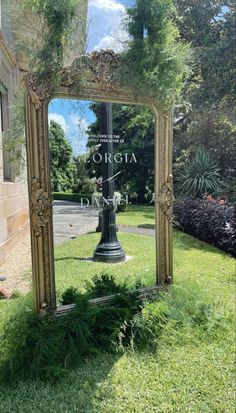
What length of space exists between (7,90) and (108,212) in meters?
2.37

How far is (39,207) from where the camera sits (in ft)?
7.81

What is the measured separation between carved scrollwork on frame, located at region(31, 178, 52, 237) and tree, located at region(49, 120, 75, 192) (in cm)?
16

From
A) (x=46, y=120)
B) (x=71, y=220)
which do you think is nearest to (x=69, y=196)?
(x=71, y=220)

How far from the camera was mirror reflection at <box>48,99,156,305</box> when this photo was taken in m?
2.56

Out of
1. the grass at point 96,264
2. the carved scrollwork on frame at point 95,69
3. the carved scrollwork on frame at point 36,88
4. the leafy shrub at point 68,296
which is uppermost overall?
the carved scrollwork on frame at point 95,69

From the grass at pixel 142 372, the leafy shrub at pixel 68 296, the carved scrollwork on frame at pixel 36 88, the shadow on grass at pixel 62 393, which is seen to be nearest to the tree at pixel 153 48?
the carved scrollwork on frame at pixel 36 88

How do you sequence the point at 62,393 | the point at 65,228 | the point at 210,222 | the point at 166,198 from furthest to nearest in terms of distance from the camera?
the point at 210,222 → the point at 166,198 → the point at 65,228 → the point at 62,393

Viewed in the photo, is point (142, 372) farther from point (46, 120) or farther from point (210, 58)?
point (210, 58)

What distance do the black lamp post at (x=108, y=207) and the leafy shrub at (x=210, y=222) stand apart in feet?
11.9

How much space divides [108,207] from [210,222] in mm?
4251

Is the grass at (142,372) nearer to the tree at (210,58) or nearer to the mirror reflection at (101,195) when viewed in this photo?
the mirror reflection at (101,195)

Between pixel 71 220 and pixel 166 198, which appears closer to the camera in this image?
pixel 71 220

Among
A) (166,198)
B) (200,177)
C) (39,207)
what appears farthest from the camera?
(200,177)

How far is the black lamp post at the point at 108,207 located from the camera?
2.72 meters
